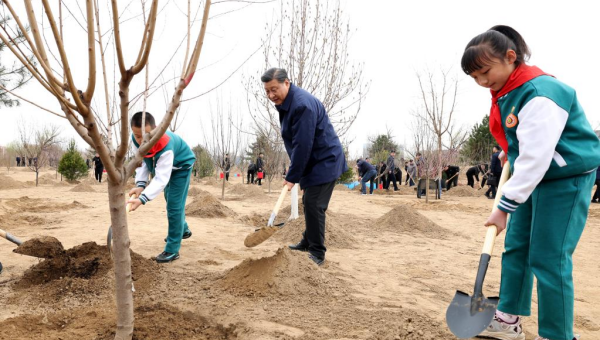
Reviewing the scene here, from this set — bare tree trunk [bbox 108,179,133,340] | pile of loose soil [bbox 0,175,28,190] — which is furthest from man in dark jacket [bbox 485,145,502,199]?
pile of loose soil [bbox 0,175,28,190]

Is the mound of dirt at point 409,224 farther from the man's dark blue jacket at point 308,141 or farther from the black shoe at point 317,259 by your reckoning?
the man's dark blue jacket at point 308,141

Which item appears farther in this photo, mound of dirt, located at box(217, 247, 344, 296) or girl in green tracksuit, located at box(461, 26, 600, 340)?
mound of dirt, located at box(217, 247, 344, 296)

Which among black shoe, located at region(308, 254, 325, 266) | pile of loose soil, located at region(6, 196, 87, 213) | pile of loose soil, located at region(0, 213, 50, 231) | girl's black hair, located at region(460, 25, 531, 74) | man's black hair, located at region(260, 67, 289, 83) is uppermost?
man's black hair, located at region(260, 67, 289, 83)

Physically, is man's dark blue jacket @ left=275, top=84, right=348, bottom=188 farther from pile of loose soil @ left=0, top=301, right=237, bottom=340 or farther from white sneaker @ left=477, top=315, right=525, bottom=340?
white sneaker @ left=477, top=315, right=525, bottom=340

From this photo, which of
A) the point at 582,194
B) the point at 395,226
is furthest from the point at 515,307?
the point at 395,226

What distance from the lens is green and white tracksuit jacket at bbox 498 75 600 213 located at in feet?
5.79

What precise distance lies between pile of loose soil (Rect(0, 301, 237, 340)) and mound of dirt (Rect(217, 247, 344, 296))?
0.55m

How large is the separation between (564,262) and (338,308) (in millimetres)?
1310

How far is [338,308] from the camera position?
2594 millimetres

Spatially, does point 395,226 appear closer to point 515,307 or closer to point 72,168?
point 515,307

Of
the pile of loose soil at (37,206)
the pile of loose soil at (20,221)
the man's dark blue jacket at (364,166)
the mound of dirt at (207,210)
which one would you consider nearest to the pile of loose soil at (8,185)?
the pile of loose soil at (37,206)

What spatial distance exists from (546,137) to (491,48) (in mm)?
487

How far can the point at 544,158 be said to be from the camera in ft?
5.80

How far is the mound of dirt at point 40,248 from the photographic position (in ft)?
10.6
